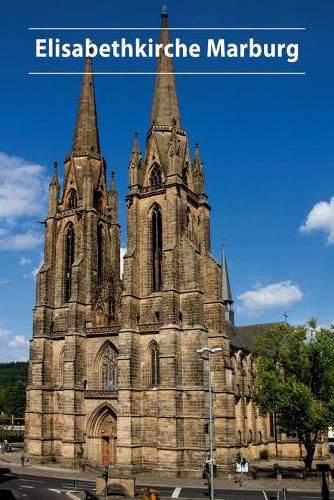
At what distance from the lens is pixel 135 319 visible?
45.4 metres

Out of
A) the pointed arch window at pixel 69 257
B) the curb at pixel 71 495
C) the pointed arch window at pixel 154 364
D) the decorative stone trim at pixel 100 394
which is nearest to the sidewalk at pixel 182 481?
the decorative stone trim at pixel 100 394

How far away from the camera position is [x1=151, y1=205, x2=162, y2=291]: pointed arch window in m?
47.0

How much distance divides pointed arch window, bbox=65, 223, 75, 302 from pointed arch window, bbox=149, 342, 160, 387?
11399mm

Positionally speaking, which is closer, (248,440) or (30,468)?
(30,468)

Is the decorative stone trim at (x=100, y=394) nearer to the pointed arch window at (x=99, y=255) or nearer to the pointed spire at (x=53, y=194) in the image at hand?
the pointed arch window at (x=99, y=255)

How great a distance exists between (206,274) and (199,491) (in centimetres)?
1858

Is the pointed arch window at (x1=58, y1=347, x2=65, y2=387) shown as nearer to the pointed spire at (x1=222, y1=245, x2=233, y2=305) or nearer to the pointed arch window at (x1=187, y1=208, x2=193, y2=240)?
the pointed arch window at (x1=187, y1=208, x2=193, y2=240)

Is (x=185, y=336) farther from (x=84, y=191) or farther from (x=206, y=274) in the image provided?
(x=84, y=191)

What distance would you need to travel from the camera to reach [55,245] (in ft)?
175

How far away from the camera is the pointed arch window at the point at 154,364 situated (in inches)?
1721

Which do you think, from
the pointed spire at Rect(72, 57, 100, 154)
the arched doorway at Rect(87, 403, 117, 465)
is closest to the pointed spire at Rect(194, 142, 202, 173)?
the pointed spire at Rect(72, 57, 100, 154)

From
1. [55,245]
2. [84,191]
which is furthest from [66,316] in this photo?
[84,191]

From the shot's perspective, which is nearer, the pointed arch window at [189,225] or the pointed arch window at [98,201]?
the pointed arch window at [189,225]

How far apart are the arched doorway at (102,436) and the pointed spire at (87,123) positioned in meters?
26.0
